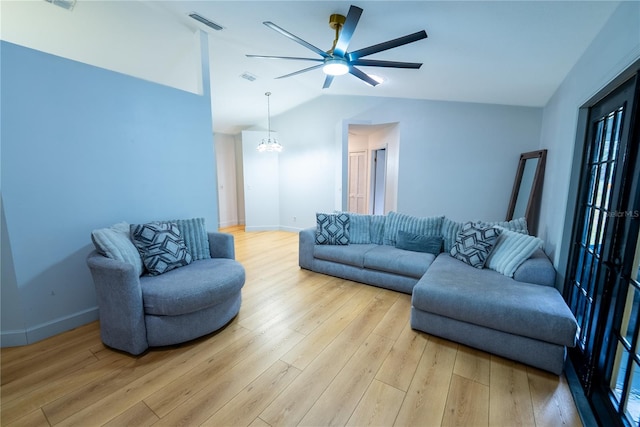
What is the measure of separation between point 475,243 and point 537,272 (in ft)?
1.82

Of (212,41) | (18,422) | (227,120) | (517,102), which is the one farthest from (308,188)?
(18,422)

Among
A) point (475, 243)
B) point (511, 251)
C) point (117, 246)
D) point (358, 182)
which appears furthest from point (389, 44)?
point (358, 182)

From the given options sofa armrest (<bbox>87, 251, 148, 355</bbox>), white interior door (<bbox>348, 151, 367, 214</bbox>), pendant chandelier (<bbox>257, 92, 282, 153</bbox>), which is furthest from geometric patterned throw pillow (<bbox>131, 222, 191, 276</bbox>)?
white interior door (<bbox>348, 151, 367, 214</bbox>)

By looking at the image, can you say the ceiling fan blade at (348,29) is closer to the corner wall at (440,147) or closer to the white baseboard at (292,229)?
the corner wall at (440,147)

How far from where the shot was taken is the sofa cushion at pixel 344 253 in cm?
327

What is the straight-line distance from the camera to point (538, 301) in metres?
1.88

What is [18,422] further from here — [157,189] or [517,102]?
[517,102]

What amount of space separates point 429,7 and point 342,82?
234cm

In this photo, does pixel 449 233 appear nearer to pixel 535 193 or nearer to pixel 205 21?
pixel 535 193

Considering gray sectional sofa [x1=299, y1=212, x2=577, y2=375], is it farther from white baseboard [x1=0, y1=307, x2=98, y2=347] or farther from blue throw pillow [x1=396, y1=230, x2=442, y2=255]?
white baseboard [x1=0, y1=307, x2=98, y2=347]

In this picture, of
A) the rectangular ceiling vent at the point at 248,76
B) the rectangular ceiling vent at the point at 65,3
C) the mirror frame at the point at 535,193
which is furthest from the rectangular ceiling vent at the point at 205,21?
the mirror frame at the point at 535,193

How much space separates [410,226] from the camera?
3463 mm

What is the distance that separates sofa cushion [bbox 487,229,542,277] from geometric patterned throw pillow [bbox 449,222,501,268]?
0.06 metres

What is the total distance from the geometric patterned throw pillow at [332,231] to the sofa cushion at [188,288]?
1483 mm
